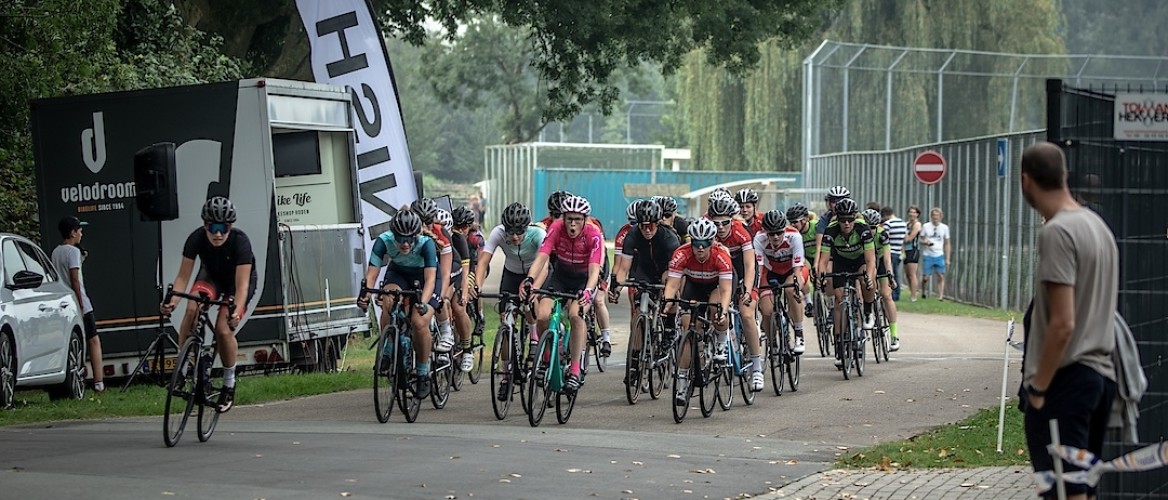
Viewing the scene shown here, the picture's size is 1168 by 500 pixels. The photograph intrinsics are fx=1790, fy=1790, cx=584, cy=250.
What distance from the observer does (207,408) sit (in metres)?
12.4

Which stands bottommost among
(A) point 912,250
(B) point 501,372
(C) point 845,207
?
(A) point 912,250

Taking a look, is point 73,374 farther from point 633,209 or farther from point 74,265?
point 633,209

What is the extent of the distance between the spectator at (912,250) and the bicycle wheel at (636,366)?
16773 millimetres

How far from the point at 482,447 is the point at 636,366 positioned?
3632 millimetres

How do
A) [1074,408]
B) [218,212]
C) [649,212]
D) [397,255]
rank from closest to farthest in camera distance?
1. [1074,408]
2. [218,212]
3. [397,255]
4. [649,212]

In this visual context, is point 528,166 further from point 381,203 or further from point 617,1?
point 381,203

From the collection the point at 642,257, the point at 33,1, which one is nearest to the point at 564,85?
the point at 33,1

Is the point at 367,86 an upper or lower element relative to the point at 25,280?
upper

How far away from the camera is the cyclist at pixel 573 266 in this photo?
13820mm

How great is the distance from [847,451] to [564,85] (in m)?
21.6

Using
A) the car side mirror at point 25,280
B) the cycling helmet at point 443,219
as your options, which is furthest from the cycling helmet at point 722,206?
the car side mirror at point 25,280

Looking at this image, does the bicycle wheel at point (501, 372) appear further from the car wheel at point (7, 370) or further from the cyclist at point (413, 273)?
the car wheel at point (7, 370)

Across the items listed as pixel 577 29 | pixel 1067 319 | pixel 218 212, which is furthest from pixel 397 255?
pixel 577 29

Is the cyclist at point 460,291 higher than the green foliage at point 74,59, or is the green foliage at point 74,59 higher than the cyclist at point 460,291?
the green foliage at point 74,59
